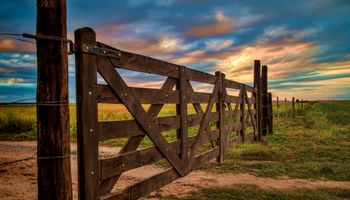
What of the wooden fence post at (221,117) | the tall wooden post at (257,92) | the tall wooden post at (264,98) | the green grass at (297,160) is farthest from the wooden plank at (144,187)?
the tall wooden post at (264,98)

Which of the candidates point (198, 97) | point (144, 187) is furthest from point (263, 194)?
point (198, 97)

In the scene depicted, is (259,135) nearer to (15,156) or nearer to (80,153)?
(15,156)

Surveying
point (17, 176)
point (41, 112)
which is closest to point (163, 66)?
point (41, 112)

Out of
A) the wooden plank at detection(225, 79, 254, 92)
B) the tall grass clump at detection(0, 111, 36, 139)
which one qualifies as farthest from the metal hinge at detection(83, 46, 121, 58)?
the tall grass clump at detection(0, 111, 36, 139)

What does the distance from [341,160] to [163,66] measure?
21.1 feet

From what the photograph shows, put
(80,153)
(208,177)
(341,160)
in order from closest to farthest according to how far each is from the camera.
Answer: (80,153)
(208,177)
(341,160)

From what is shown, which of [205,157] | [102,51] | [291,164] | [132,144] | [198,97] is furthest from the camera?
[291,164]

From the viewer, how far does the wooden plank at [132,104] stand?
4273 millimetres

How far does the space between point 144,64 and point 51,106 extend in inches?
82.5

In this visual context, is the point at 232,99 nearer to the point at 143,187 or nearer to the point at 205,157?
the point at 205,157

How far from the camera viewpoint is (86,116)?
3898 mm

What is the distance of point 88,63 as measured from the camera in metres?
3.96

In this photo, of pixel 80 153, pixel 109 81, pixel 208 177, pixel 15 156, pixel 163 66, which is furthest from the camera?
pixel 15 156

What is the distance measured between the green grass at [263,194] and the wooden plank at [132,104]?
96cm
